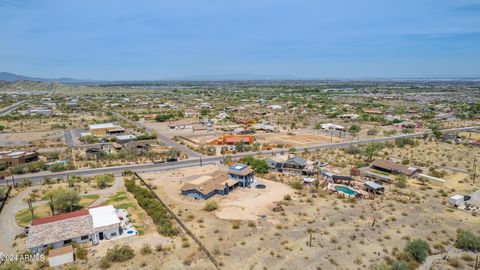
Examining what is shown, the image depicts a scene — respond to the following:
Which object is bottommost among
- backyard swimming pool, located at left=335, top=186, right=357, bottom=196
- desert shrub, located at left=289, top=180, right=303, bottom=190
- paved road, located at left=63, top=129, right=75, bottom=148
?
backyard swimming pool, located at left=335, top=186, right=357, bottom=196

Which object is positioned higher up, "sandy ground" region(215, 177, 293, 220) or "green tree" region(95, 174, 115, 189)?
"green tree" region(95, 174, 115, 189)

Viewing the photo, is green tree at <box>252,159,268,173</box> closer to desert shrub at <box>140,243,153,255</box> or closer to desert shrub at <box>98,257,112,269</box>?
desert shrub at <box>140,243,153,255</box>

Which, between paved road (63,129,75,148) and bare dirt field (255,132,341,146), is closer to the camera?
paved road (63,129,75,148)

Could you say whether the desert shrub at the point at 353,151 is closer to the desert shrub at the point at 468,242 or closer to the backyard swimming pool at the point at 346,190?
the backyard swimming pool at the point at 346,190

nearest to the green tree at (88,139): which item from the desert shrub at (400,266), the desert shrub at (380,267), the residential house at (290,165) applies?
the residential house at (290,165)

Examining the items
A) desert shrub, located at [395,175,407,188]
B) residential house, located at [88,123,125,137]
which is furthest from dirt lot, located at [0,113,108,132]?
desert shrub, located at [395,175,407,188]

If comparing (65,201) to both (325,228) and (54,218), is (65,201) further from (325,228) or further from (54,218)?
(325,228)

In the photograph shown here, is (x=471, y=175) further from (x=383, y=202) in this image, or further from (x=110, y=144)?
(x=110, y=144)

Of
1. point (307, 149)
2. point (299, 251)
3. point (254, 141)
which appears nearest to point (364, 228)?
point (299, 251)
